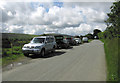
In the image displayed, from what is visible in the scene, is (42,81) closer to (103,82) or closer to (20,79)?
(20,79)

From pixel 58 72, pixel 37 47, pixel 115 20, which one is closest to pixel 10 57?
pixel 37 47

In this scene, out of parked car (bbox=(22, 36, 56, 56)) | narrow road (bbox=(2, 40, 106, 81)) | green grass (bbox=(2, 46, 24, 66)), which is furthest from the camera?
parked car (bbox=(22, 36, 56, 56))

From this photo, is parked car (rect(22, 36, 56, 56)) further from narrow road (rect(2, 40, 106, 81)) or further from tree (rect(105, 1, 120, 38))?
tree (rect(105, 1, 120, 38))

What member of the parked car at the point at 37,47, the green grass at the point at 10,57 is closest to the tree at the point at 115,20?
the parked car at the point at 37,47

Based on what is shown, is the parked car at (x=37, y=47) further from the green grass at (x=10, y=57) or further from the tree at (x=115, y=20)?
the tree at (x=115, y=20)

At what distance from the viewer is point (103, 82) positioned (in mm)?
4582

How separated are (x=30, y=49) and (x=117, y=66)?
7.92 meters

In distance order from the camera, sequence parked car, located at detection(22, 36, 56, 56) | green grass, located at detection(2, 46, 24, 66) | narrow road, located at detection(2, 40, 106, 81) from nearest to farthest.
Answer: narrow road, located at detection(2, 40, 106, 81)
green grass, located at detection(2, 46, 24, 66)
parked car, located at detection(22, 36, 56, 56)

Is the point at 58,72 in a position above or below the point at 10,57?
below

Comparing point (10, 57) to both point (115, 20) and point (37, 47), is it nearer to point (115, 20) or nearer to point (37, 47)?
point (37, 47)

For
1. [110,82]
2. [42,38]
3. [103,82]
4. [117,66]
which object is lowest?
[103,82]

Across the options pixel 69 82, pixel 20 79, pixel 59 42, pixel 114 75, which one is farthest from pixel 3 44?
pixel 114 75

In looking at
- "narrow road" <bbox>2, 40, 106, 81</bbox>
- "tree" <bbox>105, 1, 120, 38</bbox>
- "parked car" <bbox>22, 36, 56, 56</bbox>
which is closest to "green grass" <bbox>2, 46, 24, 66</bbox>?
"parked car" <bbox>22, 36, 56, 56</bbox>

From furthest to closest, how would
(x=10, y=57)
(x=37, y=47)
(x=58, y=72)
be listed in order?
(x=37, y=47)
(x=10, y=57)
(x=58, y=72)
